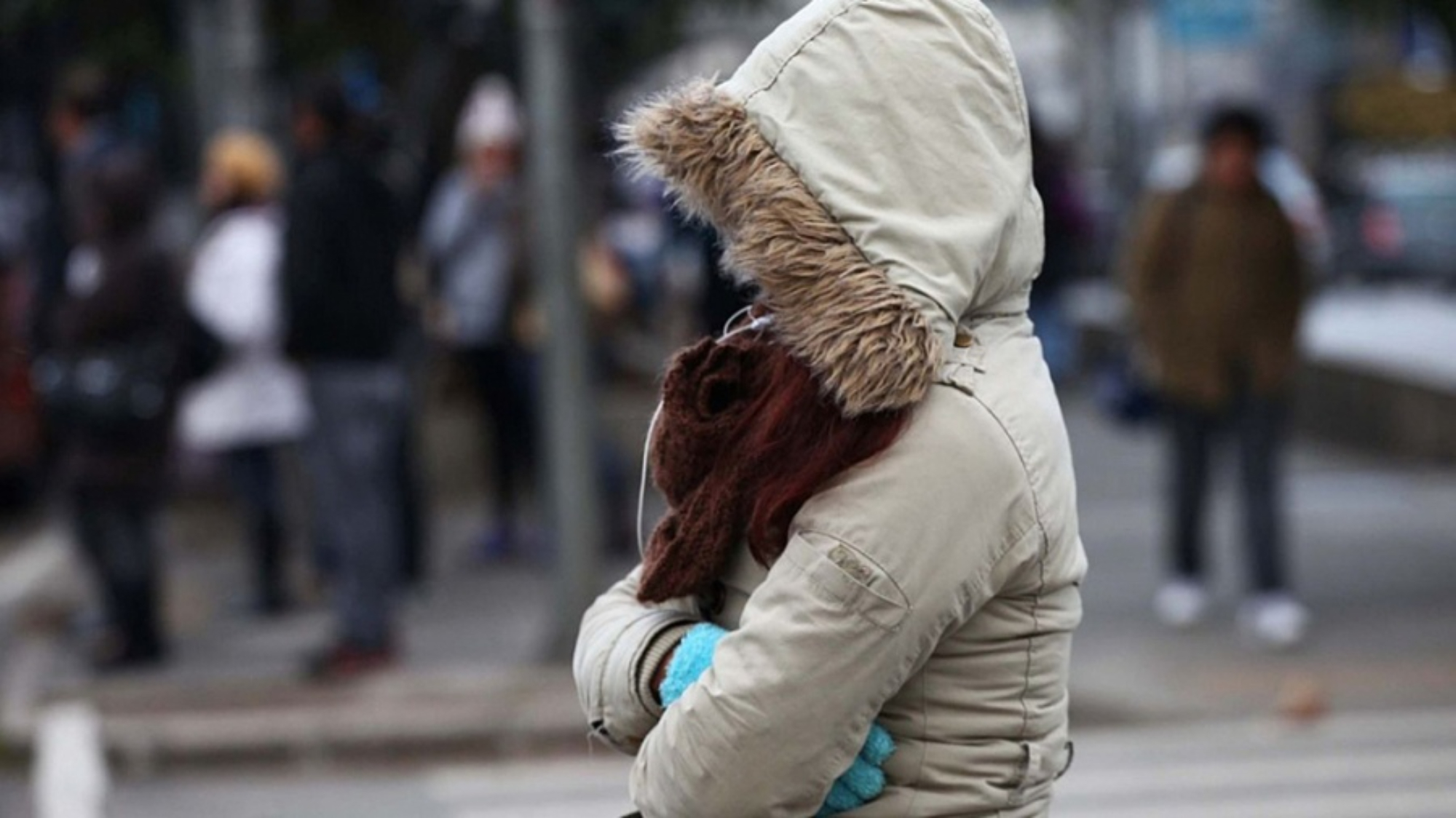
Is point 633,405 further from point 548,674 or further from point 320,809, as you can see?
point 320,809

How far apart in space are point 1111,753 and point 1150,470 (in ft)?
20.2

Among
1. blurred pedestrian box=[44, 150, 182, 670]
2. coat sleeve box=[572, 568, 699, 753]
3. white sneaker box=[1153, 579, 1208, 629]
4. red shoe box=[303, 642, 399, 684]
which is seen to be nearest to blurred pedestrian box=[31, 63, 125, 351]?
blurred pedestrian box=[44, 150, 182, 670]

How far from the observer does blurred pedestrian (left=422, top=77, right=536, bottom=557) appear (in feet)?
33.9

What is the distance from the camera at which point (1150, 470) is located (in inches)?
531

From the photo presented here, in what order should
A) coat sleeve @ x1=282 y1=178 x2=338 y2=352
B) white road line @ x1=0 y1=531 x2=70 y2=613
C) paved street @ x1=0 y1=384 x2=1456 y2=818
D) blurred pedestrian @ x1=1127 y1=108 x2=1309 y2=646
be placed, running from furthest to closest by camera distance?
white road line @ x1=0 y1=531 x2=70 y2=613
blurred pedestrian @ x1=1127 y1=108 x2=1309 y2=646
coat sleeve @ x1=282 y1=178 x2=338 y2=352
paved street @ x1=0 y1=384 x2=1456 y2=818

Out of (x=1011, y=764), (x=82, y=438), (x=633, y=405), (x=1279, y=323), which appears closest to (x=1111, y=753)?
(x=1279, y=323)

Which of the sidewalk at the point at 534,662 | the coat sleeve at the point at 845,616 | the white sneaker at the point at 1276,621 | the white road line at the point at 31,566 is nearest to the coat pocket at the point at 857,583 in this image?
the coat sleeve at the point at 845,616

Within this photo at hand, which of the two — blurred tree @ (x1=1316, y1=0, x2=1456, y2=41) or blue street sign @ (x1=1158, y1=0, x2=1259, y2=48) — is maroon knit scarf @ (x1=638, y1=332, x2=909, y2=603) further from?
blue street sign @ (x1=1158, y1=0, x2=1259, y2=48)

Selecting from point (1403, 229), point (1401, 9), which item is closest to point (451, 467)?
point (1401, 9)

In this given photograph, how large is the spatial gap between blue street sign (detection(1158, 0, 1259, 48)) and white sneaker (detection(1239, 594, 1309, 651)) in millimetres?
11244

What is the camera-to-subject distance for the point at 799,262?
89.7 inches

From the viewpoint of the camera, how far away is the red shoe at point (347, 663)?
838cm

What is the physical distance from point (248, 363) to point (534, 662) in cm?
173

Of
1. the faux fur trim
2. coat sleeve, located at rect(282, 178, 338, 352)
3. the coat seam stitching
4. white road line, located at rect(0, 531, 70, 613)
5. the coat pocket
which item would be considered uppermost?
the coat seam stitching
